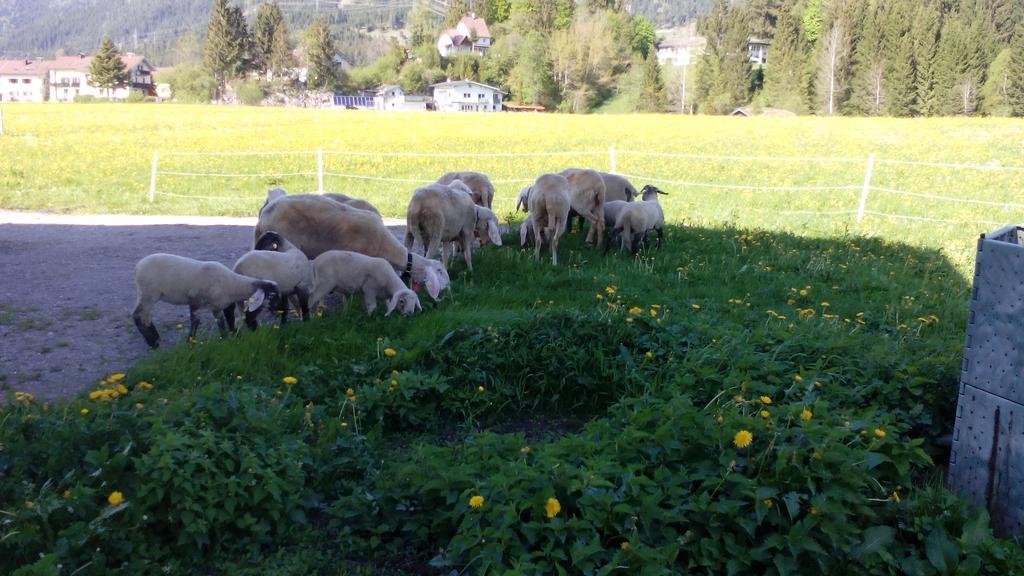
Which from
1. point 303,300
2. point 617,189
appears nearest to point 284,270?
point 303,300

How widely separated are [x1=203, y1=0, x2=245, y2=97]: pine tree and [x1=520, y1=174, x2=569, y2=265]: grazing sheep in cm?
9799

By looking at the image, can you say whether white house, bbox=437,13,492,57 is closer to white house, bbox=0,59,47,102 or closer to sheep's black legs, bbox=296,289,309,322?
white house, bbox=0,59,47,102

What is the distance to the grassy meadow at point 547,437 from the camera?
153 inches

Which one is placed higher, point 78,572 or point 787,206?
point 787,206

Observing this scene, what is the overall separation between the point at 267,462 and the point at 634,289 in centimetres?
574

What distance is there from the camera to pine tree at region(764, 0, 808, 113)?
8064cm

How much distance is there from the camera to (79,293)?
938 centimetres

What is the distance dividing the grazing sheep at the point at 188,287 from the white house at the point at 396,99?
313 feet

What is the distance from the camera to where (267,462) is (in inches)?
171

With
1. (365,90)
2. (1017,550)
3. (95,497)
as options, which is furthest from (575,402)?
(365,90)

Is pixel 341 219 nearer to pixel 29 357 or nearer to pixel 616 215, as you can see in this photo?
pixel 29 357

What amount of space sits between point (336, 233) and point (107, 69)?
375 ft

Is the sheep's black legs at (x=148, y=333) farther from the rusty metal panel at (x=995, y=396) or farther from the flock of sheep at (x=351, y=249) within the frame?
the rusty metal panel at (x=995, y=396)

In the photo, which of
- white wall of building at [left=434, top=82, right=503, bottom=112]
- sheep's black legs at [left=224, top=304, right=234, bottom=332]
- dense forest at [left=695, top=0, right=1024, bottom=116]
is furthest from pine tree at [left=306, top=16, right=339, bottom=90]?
sheep's black legs at [left=224, top=304, right=234, bottom=332]
